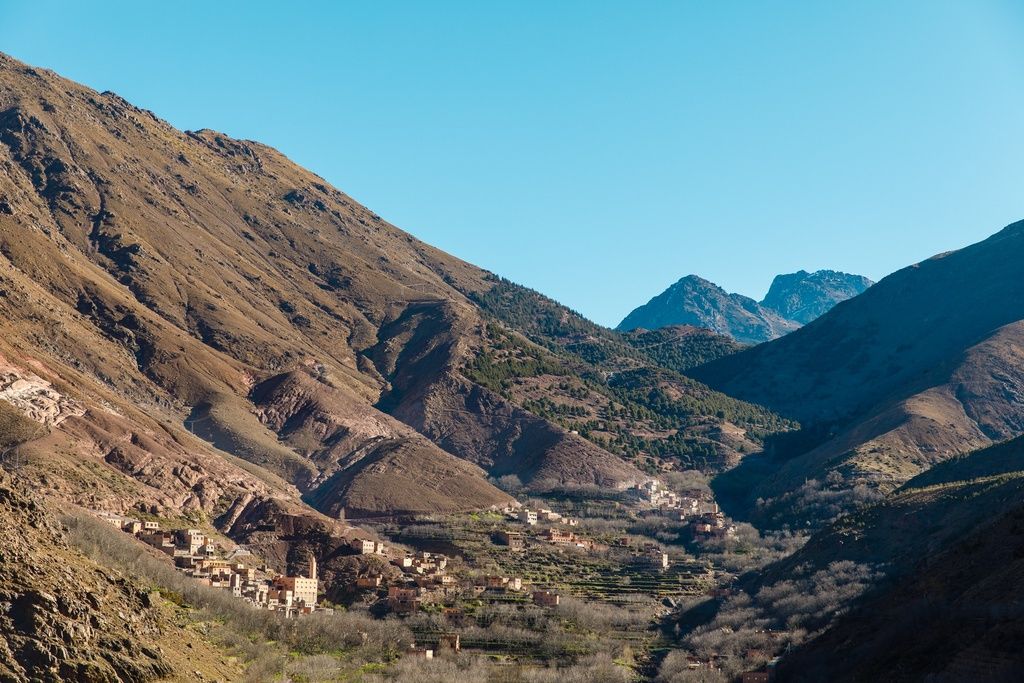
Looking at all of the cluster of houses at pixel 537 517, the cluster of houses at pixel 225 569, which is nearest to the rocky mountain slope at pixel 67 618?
the cluster of houses at pixel 225 569

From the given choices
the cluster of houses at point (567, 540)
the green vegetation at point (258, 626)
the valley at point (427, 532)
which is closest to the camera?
the valley at point (427, 532)

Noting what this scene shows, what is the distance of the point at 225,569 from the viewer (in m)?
114

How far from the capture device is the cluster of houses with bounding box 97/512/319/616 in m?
108

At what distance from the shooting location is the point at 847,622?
87.7 metres

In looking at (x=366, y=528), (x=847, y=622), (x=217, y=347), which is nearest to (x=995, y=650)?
(x=847, y=622)

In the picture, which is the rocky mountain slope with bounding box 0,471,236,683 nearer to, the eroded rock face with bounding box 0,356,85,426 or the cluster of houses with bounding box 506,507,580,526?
the eroded rock face with bounding box 0,356,85,426

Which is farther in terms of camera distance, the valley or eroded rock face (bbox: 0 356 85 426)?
eroded rock face (bbox: 0 356 85 426)

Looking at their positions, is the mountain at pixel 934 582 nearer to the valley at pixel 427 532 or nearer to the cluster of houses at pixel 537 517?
the valley at pixel 427 532

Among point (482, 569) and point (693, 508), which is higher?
point (693, 508)

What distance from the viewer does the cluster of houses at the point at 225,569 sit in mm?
108500

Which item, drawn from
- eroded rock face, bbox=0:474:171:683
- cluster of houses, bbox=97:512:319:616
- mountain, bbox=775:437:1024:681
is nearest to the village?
cluster of houses, bbox=97:512:319:616

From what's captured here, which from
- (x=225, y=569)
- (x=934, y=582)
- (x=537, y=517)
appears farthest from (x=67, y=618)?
(x=537, y=517)

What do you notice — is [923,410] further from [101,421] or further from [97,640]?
[97,640]

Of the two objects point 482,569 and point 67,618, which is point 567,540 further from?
point 67,618
